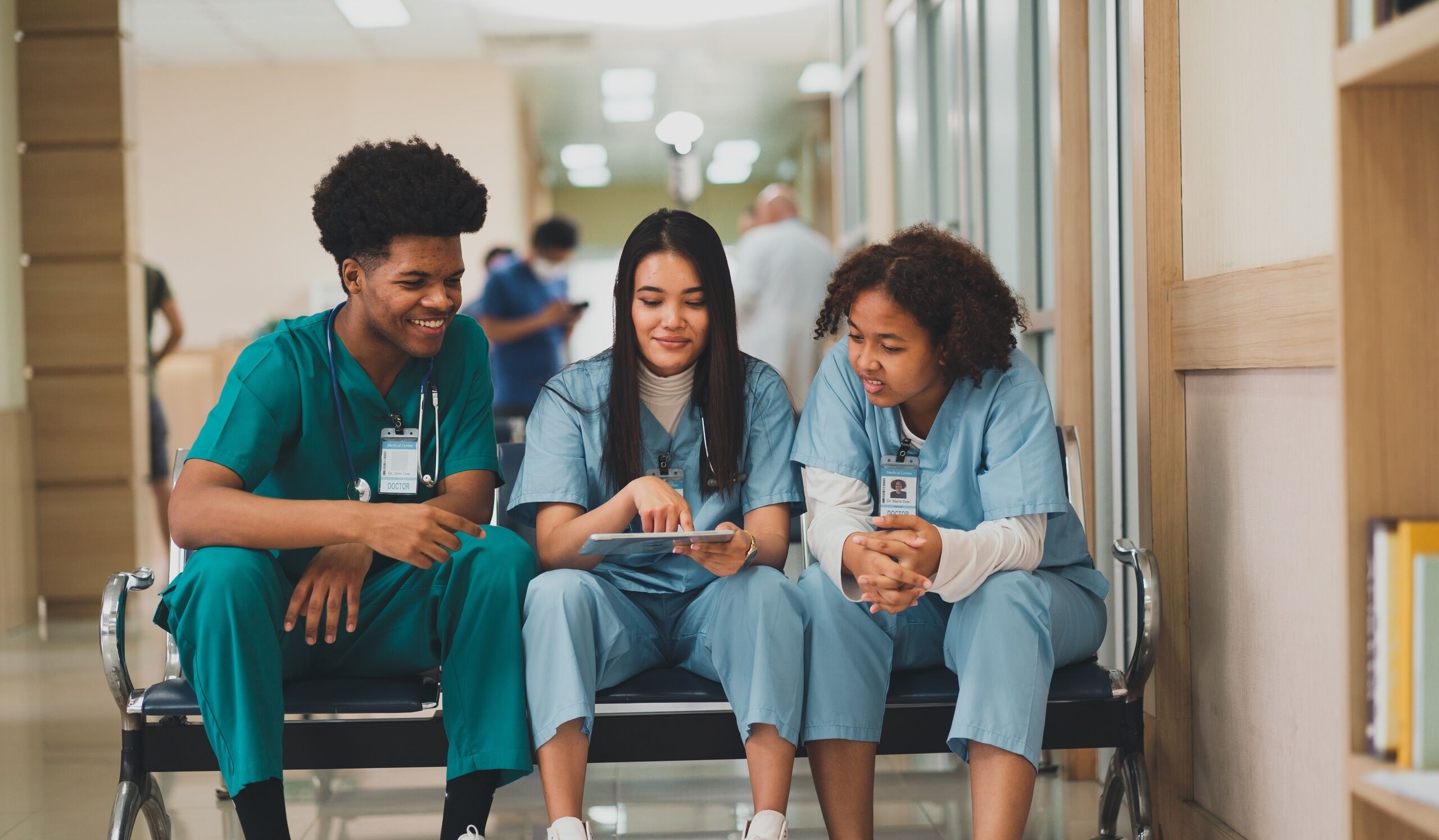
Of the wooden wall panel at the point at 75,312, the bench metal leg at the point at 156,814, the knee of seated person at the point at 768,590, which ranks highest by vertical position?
the wooden wall panel at the point at 75,312

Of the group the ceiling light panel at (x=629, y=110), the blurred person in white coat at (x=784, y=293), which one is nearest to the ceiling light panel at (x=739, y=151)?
the ceiling light panel at (x=629, y=110)

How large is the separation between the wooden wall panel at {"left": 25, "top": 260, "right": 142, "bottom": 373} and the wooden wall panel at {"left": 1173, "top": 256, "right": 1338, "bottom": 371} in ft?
13.2

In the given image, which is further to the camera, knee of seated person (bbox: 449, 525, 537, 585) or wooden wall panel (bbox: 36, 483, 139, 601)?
wooden wall panel (bbox: 36, 483, 139, 601)

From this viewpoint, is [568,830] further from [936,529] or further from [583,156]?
[583,156]

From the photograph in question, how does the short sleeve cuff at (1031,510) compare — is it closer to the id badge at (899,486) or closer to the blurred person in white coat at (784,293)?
the id badge at (899,486)

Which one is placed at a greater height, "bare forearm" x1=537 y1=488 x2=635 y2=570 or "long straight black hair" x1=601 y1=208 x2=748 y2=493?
"long straight black hair" x1=601 y1=208 x2=748 y2=493

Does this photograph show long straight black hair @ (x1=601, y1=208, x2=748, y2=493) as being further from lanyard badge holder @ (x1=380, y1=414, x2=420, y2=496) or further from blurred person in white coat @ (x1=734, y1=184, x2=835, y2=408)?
blurred person in white coat @ (x1=734, y1=184, x2=835, y2=408)

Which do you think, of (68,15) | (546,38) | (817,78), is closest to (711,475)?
(68,15)

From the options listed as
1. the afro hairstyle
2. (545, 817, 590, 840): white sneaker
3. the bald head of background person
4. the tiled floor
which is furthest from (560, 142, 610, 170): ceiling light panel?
(545, 817, 590, 840): white sneaker

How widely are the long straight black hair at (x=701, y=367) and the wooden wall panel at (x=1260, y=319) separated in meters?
0.73

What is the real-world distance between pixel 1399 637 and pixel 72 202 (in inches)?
188

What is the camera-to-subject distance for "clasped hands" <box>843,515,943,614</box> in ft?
5.62

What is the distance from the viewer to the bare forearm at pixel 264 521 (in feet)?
5.65

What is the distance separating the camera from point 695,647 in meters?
1.85
